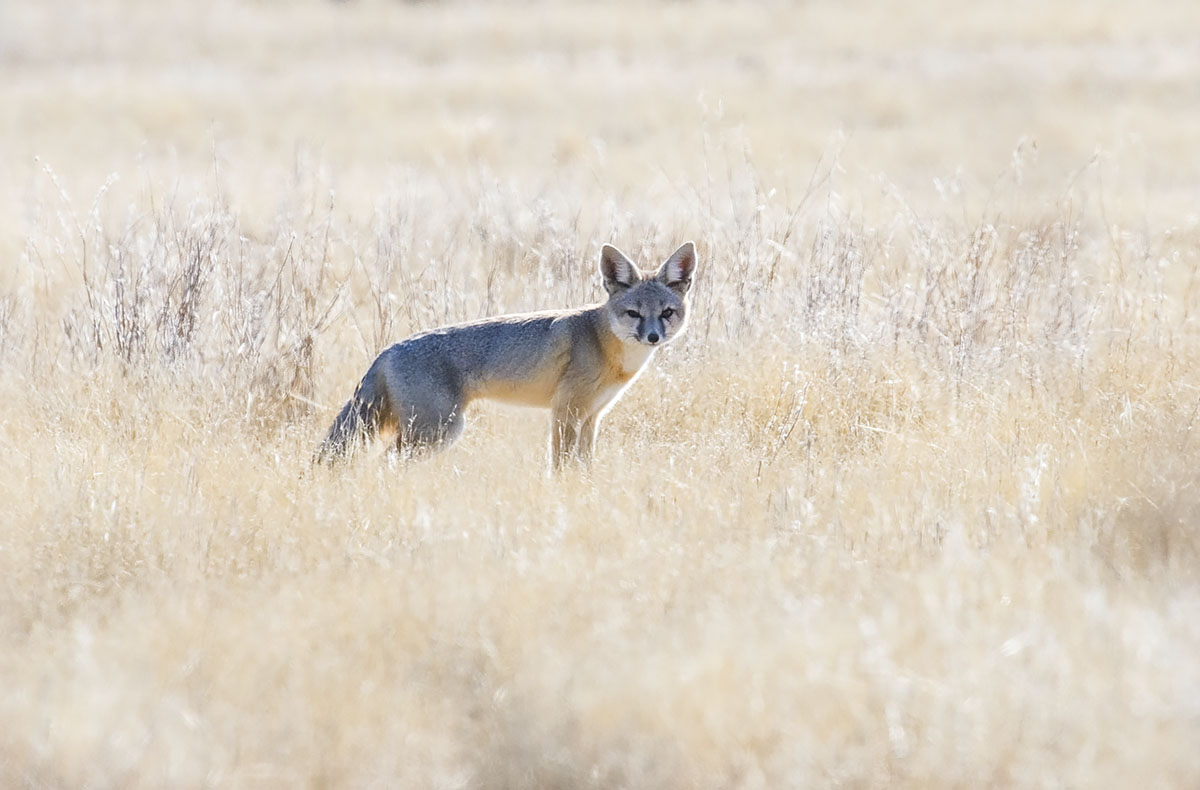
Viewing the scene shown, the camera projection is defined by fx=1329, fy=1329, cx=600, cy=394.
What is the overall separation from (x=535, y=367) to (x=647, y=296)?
68 cm

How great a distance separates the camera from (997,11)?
1470 inches

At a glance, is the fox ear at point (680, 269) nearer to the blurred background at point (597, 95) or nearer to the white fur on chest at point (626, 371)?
the white fur on chest at point (626, 371)

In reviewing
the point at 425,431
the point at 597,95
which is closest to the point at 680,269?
the point at 425,431

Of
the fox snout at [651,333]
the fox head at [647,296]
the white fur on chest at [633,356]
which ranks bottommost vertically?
the white fur on chest at [633,356]

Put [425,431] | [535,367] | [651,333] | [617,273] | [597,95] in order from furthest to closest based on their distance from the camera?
[597,95], [617,273], [535,367], [651,333], [425,431]

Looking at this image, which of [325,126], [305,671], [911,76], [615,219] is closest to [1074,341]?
[615,219]

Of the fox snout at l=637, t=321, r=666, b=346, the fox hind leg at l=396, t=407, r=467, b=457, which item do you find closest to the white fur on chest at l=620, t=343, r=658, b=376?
the fox snout at l=637, t=321, r=666, b=346

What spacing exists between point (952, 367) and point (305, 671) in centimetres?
422

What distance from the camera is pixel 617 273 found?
22.2 ft

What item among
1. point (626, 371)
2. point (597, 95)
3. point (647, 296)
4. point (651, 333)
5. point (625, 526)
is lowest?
point (625, 526)

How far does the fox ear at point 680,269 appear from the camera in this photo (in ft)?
22.2

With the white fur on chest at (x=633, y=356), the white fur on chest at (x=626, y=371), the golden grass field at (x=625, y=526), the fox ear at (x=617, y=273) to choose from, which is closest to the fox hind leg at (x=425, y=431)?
the golden grass field at (x=625, y=526)

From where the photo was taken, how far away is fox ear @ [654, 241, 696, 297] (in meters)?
6.77

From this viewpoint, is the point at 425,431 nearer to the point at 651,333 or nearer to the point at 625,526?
the point at 651,333
